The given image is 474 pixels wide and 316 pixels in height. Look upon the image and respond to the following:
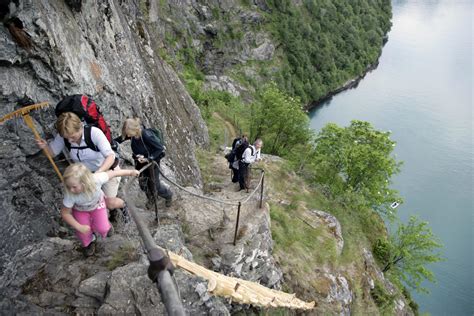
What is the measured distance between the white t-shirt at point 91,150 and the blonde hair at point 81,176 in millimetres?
785

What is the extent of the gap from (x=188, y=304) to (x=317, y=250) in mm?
9312

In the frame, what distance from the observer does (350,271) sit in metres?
15.3

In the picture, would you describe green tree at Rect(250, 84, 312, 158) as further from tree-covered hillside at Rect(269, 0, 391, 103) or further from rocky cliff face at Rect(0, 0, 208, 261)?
tree-covered hillside at Rect(269, 0, 391, 103)

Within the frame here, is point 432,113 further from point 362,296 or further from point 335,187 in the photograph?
point 362,296

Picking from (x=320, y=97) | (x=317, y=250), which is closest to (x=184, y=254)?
(x=317, y=250)

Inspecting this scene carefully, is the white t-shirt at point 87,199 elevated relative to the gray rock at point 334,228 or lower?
elevated

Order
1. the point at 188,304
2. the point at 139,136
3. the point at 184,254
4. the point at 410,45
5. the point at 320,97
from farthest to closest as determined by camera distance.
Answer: the point at 410,45 → the point at 320,97 → the point at 139,136 → the point at 184,254 → the point at 188,304

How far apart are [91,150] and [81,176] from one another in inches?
39.1

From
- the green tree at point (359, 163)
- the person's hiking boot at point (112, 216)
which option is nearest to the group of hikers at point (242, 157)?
the person's hiking boot at point (112, 216)

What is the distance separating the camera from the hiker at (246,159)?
1099 cm

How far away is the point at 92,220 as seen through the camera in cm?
552

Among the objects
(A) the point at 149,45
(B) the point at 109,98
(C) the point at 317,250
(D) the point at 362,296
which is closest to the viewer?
(B) the point at 109,98

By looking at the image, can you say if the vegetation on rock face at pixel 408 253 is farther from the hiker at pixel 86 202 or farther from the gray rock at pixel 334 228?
the hiker at pixel 86 202

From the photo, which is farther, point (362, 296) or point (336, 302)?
point (362, 296)
